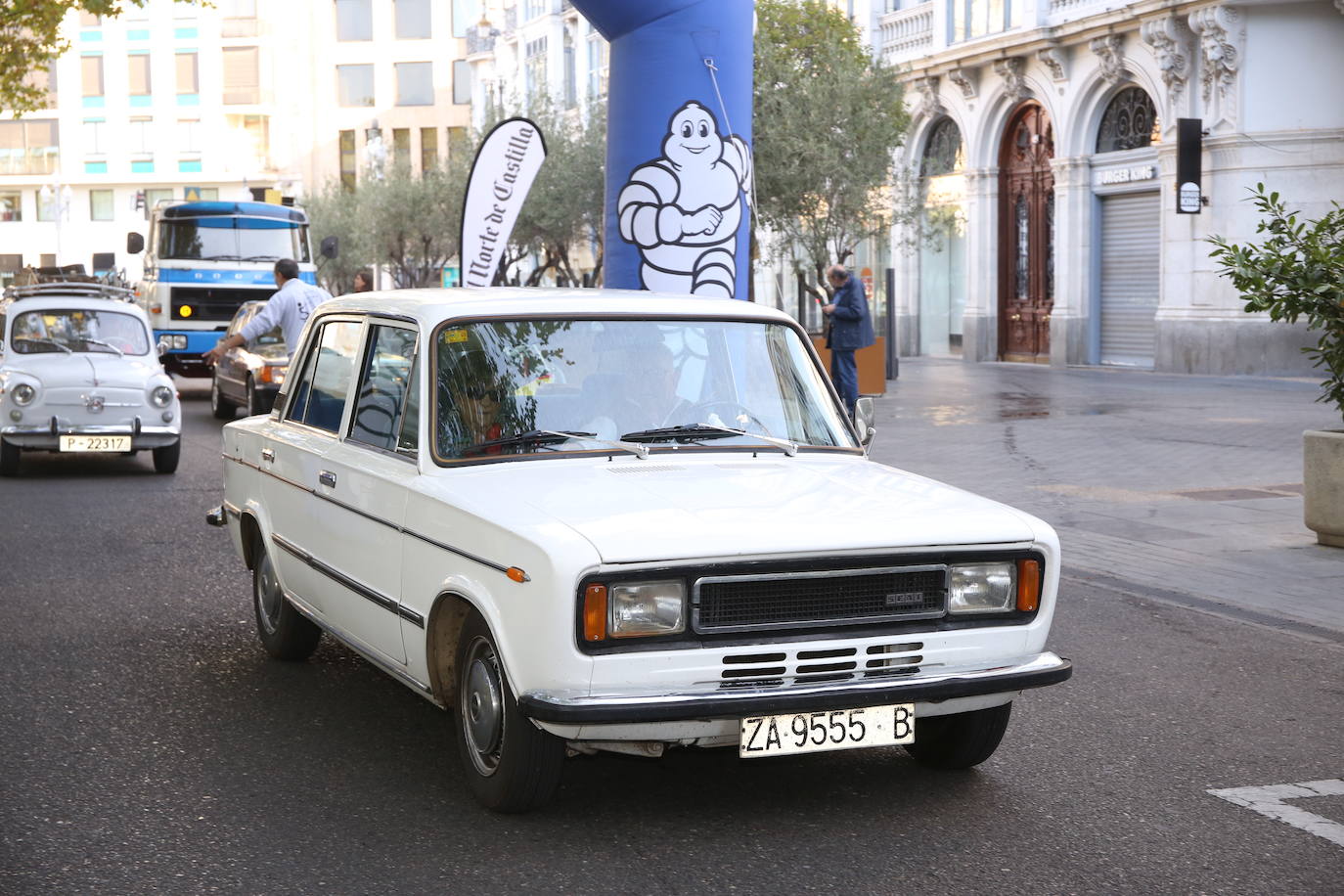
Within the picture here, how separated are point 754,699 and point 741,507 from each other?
1.92ft

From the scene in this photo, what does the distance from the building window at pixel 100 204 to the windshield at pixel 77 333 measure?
259ft

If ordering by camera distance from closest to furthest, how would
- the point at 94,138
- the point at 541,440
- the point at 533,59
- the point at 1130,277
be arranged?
the point at 541,440, the point at 1130,277, the point at 533,59, the point at 94,138

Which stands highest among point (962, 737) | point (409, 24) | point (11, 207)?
point (409, 24)

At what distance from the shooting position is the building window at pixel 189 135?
88625 mm

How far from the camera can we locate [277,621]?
274 inches

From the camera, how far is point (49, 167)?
8931 centimetres

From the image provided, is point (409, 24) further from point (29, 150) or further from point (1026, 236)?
point (1026, 236)

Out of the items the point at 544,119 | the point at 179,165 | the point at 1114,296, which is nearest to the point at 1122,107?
the point at 1114,296

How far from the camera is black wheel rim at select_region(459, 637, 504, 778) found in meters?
4.79

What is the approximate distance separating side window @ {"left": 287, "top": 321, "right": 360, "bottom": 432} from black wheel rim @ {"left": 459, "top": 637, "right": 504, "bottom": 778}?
1613 mm

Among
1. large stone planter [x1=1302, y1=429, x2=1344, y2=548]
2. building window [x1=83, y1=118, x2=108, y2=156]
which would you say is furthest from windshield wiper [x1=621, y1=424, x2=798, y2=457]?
building window [x1=83, y1=118, x2=108, y2=156]

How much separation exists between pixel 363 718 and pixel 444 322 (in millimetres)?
1473

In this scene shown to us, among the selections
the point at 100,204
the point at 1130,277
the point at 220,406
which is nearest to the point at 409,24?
the point at 100,204

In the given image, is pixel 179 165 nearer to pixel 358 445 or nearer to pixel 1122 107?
pixel 1122 107
